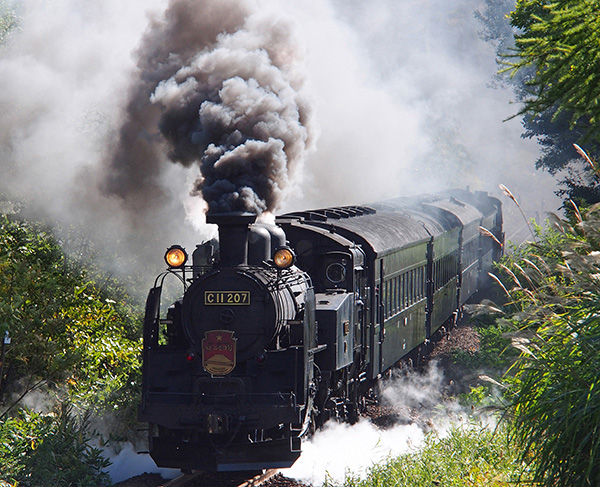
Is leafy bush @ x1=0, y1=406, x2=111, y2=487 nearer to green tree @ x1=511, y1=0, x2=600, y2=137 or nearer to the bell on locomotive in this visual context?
the bell on locomotive

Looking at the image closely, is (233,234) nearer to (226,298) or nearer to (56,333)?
(226,298)

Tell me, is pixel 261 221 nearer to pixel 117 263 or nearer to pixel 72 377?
pixel 72 377

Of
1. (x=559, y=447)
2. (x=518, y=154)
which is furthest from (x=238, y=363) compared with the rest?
(x=518, y=154)

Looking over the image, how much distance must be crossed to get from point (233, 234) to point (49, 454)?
320 cm

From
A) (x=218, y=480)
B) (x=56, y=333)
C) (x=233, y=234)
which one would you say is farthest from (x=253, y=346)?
(x=56, y=333)

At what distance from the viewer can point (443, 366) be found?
14.4 metres

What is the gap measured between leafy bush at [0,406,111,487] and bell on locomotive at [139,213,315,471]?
1.09 m

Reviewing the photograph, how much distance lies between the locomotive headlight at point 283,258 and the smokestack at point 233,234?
0.40 m

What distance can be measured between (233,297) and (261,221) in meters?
1.71

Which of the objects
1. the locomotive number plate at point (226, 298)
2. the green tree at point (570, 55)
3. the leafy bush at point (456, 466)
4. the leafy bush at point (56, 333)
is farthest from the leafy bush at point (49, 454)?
the green tree at point (570, 55)

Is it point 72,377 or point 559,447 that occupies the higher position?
point 559,447

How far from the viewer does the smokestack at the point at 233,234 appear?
7398mm

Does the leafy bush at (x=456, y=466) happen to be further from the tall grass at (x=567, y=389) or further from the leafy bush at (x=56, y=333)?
the leafy bush at (x=56, y=333)

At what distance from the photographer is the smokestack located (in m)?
7.40
